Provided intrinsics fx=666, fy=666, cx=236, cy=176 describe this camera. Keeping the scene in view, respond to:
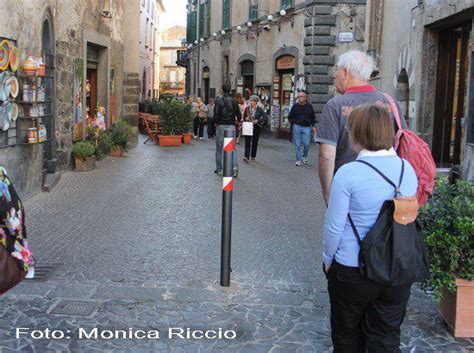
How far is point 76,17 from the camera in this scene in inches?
495

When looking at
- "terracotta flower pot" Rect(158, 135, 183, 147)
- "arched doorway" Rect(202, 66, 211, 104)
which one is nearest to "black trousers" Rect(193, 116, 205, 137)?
"terracotta flower pot" Rect(158, 135, 183, 147)

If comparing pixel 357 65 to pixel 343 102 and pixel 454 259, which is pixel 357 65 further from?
pixel 454 259

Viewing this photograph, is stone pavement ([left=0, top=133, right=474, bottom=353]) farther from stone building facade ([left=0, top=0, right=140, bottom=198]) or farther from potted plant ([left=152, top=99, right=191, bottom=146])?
potted plant ([left=152, top=99, right=191, bottom=146])

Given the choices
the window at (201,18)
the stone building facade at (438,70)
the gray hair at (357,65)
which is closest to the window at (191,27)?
the window at (201,18)

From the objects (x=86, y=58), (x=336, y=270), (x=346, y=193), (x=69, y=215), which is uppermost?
(x=86, y=58)

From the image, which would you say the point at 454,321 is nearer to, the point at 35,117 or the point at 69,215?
the point at 69,215

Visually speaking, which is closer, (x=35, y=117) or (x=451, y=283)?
(x=451, y=283)

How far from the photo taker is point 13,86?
8.35 m

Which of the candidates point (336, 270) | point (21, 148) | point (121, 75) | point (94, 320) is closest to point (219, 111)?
point (21, 148)

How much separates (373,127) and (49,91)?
8.55 m

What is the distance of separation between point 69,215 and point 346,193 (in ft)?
18.6

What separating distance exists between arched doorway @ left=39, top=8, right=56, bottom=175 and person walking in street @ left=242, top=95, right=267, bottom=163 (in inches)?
195

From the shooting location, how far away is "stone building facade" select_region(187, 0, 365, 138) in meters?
20.3

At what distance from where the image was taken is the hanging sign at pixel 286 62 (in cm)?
2244
